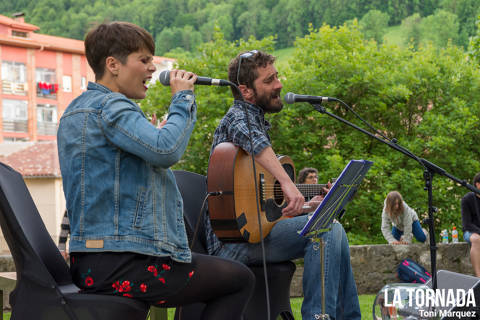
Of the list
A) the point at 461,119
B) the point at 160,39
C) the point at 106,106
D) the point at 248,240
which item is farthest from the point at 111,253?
the point at 160,39

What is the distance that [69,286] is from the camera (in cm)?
256

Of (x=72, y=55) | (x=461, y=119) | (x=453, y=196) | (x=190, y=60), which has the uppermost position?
(x=72, y=55)

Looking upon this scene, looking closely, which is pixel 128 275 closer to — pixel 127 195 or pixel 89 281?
pixel 89 281

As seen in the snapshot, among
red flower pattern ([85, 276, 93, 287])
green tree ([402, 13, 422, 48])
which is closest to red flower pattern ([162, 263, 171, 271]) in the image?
red flower pattern ([85, 276, 93, 287])

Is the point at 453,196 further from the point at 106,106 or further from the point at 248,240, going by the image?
the point at 106,106

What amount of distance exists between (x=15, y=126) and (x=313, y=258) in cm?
4650

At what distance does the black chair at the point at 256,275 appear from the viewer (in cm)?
362

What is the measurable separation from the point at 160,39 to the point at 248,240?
6714 centimetres

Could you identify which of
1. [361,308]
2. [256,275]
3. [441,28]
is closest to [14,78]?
[441,28]

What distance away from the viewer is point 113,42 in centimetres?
257

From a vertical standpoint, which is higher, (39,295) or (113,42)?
(113,42)

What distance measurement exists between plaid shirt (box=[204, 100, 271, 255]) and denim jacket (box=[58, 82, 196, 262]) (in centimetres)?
120

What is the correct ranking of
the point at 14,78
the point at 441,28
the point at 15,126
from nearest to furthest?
the point at 15,126 < the point at 14,78 < the point at 441,28

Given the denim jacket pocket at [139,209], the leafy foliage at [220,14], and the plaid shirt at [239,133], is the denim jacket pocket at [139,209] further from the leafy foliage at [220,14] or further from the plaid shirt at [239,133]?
the leafy foliage at [220,14]
